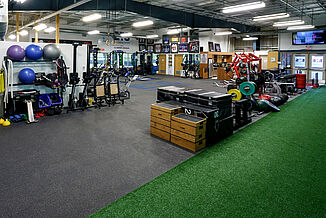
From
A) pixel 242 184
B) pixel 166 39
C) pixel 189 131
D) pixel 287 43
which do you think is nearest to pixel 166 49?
pixel 166 39

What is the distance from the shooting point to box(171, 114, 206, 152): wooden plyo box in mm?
3865

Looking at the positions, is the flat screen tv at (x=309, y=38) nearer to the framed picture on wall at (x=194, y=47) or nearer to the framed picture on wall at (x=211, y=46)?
the framed picture on wall at (x=211, y=46)

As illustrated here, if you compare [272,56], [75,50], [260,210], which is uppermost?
[272,56]

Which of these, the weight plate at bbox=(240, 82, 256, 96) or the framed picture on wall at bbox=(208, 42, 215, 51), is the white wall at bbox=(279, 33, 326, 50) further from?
the weight plate at bbox=(240, 82, 256, 96)

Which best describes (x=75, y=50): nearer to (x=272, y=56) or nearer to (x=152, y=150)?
(x=152, y=150)

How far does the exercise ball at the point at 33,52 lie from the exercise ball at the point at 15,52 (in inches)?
7.5

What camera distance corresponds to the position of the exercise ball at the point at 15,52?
5.71m

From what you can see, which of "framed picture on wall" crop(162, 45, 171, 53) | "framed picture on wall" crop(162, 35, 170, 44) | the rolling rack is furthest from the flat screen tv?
the rolling rack

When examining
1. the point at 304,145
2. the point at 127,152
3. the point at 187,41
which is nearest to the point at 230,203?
the point at 127,152

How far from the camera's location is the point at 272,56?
16.2m

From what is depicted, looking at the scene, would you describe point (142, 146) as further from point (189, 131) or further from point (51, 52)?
point (51, 52)

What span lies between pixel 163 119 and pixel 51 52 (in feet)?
13.1

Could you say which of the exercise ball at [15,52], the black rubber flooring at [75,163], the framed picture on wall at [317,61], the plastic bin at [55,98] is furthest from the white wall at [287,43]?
the exercise ball at [15,52]

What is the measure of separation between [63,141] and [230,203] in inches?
130
